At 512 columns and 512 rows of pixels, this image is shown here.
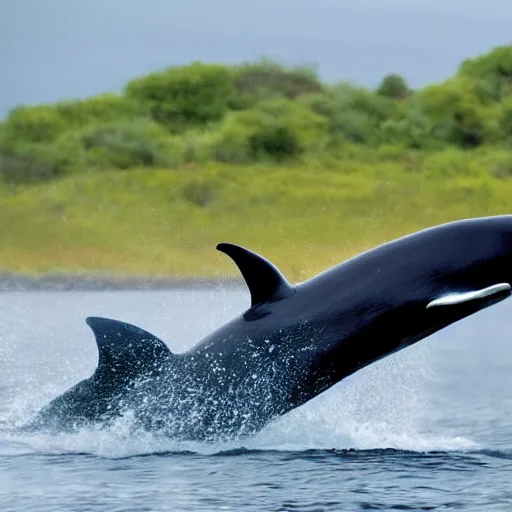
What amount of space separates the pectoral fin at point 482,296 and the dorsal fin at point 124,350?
3.28 m

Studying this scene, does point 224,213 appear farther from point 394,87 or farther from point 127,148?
point 394,87

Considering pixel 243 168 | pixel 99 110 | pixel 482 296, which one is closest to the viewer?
pixel 482 296

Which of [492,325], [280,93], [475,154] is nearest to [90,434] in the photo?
[492,325]

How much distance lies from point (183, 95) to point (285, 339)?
11039cm

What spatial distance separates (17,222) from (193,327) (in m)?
53.6

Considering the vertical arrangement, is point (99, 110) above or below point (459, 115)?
above

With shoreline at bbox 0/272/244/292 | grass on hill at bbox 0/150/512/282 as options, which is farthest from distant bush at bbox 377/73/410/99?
shoreline at bbox 0/272/244/292

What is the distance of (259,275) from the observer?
15648 millimetres

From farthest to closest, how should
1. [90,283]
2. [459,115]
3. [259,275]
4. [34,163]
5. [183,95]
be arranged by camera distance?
[183,95]
[459,115]
[34,163]
[90,283]
[259,275]

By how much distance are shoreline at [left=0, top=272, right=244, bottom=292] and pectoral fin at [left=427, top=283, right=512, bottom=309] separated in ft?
228

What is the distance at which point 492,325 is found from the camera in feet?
161

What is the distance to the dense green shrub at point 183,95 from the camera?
4850 inches

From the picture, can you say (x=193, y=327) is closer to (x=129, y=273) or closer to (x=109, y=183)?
(x=129, y=273)

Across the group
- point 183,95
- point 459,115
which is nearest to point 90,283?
point 183,95
